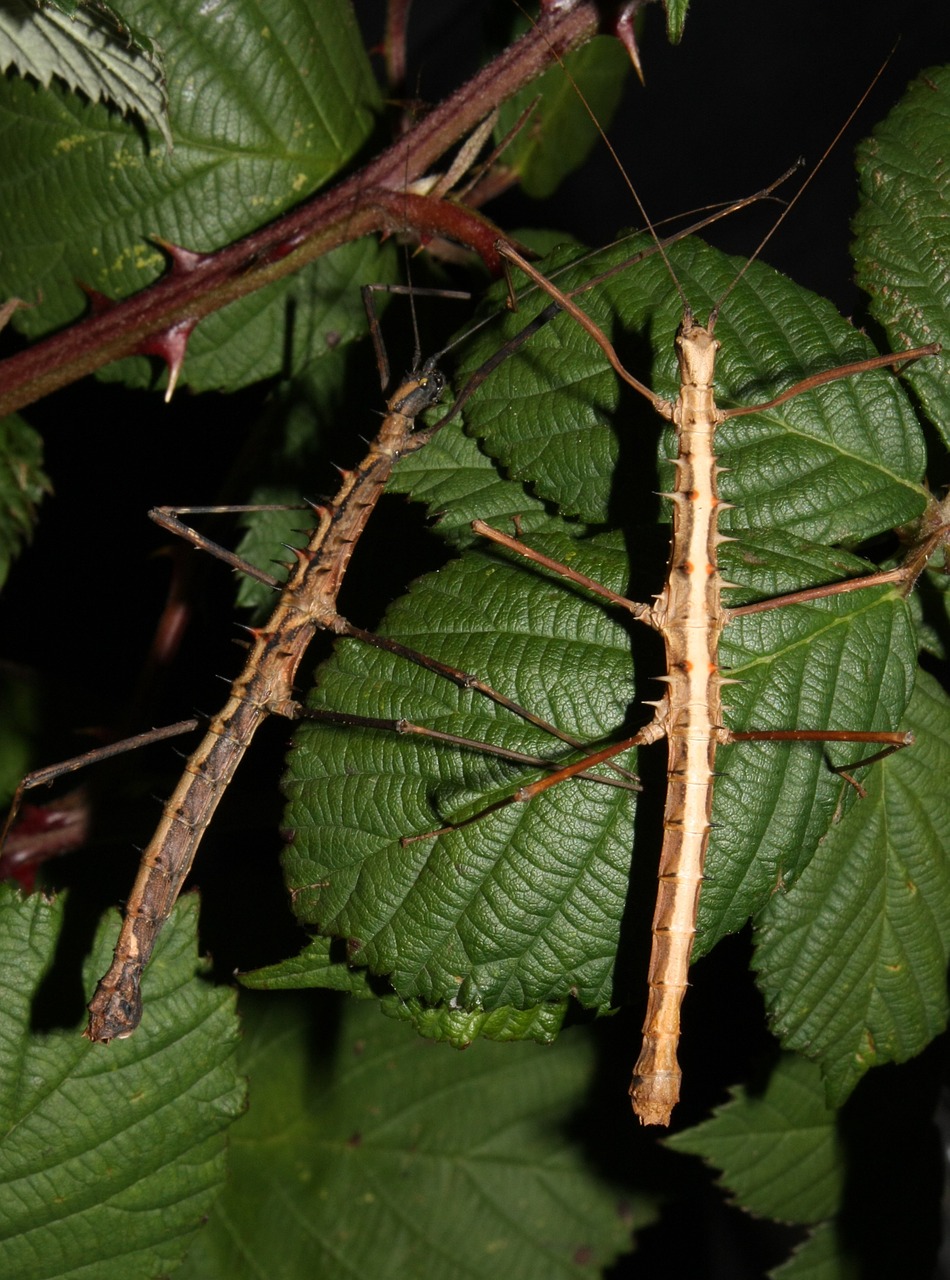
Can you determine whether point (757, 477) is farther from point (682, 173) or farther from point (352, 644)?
point (682, 173)

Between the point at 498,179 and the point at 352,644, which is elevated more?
the point at 498,179

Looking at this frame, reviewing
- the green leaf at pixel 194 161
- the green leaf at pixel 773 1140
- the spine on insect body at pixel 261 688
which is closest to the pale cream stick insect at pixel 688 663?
the spine on insect body at pixel 261 688

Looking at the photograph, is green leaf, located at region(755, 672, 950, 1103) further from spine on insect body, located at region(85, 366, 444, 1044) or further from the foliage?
spine on insect body, located at region(85, 366, 444, 1044)

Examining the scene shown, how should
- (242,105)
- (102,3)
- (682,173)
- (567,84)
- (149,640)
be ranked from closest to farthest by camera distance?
(102,3), (242,105), (567,84), (149,640), (682,173)

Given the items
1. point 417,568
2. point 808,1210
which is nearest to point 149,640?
point 417,568

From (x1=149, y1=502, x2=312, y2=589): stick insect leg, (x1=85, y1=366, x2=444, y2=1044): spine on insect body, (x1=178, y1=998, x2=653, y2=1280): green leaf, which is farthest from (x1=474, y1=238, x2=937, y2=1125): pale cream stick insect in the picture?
(x1=178, y1=998, x2=653, y2=1280): green leaf
